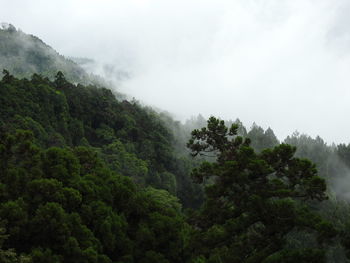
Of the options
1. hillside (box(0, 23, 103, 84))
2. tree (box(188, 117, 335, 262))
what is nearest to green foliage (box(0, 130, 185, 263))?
tree (box(188, 117, 335, 262))

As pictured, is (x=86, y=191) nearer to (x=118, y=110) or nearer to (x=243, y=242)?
(x=243, y=242)

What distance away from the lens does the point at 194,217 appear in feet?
45.6

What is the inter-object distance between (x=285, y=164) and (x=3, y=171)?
43.2 feet

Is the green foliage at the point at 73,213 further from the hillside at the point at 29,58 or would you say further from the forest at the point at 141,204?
the hillside at the point at 29,58

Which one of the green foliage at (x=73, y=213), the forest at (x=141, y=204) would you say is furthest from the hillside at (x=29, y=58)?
the green foliage at (x=73, y=213)

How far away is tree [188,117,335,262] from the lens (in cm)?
1256

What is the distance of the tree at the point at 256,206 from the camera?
12562 millimetres

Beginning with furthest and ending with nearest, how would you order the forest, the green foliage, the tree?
the green foliage
the forest
the tree

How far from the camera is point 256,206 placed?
12898 millimetres

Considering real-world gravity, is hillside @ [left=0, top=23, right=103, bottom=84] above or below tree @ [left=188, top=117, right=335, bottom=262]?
above

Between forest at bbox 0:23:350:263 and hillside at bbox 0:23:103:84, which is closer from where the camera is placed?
forest at bbox 0:23:350:263

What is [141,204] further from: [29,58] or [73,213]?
[29,58]

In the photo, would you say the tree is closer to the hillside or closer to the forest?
the forest

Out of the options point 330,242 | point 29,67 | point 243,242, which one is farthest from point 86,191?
point 29,67
